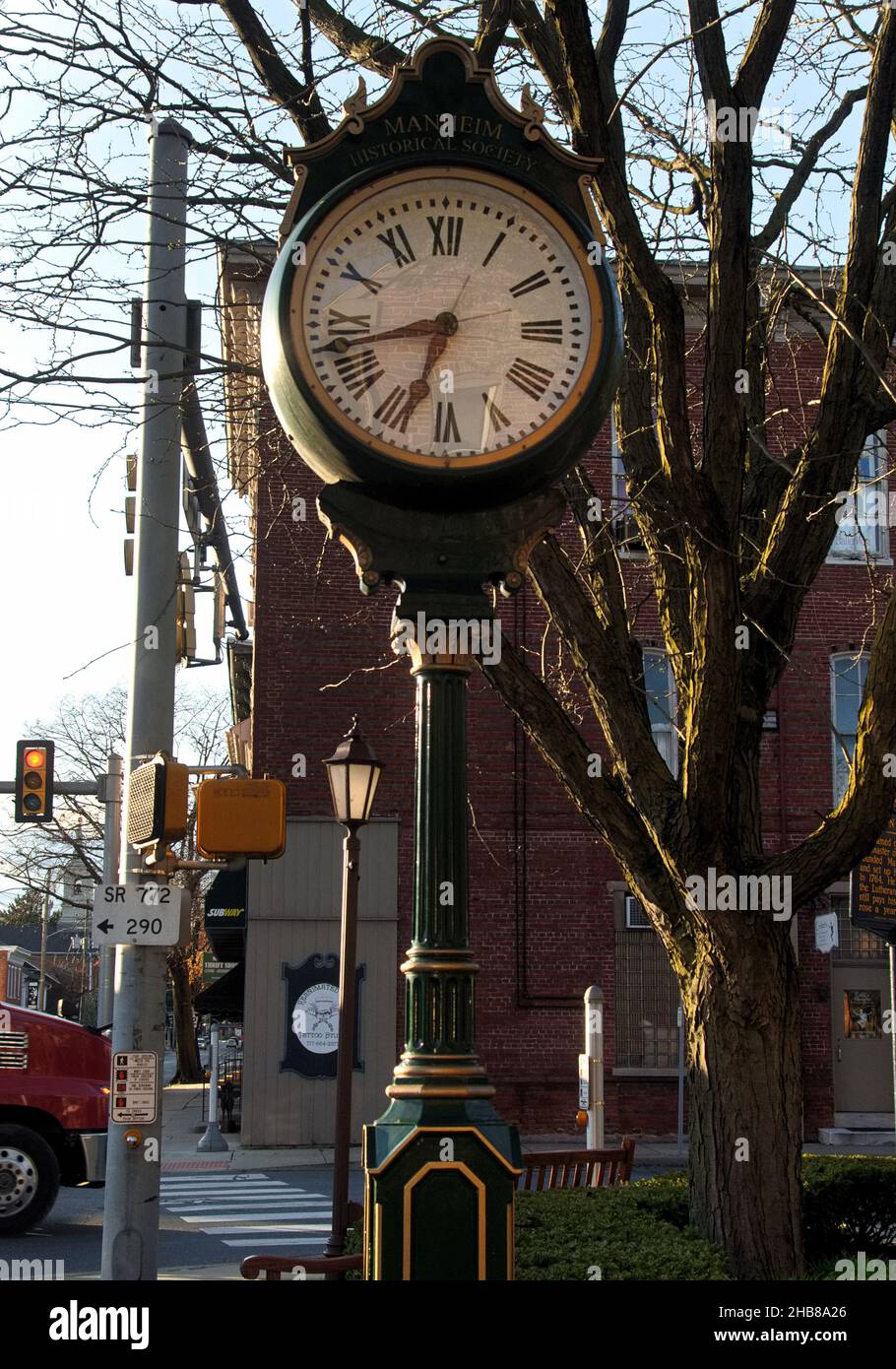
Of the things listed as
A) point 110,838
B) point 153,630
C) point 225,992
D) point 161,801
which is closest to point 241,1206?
point 110,838

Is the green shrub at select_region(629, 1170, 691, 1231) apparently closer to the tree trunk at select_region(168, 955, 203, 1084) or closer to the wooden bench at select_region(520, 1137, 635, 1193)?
the wooden bench at select_region(520, 1137, 635, 1193)

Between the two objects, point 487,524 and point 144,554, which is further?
point 144,554

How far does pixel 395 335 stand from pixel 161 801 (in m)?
3.91

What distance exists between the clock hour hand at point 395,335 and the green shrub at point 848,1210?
235 inches

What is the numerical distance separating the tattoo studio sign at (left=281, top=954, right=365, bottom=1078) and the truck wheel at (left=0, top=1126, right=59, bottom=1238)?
27.6ft

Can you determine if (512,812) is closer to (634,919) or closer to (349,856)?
(634,919)

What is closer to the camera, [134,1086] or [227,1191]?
[134,1086]

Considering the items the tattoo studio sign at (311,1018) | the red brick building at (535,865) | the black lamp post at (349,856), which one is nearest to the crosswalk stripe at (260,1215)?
the black lamp post at (349,856)

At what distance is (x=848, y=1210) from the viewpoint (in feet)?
27.0

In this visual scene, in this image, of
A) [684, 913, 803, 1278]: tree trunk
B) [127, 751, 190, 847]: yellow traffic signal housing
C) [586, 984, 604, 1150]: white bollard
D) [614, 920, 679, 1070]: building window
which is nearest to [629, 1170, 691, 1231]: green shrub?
[684, 913, 803, 1278]: tree trunk

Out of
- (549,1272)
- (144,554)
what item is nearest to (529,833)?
(144,554)

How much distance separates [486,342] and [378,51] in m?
4.47
